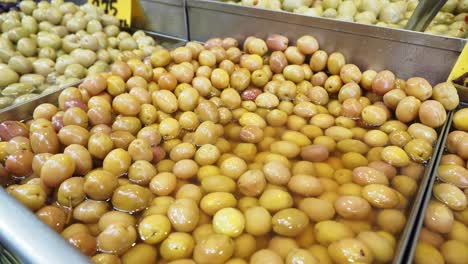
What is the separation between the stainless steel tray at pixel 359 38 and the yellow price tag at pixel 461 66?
28mm

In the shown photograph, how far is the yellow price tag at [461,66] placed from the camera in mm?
1697

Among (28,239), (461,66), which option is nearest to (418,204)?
(461,66)

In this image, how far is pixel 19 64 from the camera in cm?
223

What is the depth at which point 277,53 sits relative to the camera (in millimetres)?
2127

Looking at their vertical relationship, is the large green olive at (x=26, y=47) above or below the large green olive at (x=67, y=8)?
below

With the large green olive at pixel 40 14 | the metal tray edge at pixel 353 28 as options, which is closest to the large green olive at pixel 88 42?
the large green olive at pixel 40 14

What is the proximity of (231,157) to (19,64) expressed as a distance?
170 cm

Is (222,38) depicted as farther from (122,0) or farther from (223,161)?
(223,161)

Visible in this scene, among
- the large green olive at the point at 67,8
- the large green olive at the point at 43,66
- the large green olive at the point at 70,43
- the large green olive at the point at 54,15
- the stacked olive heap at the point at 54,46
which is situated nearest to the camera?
the stacked olive heap at the point at 54,46

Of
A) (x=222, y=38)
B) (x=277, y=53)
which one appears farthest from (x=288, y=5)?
(x=277, y=53)

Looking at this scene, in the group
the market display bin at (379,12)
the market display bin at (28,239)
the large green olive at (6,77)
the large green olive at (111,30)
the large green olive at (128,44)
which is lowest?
the large green olive at (6,77)

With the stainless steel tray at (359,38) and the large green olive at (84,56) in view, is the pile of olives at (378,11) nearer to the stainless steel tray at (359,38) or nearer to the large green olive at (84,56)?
the stainless steel tray at (359,38)

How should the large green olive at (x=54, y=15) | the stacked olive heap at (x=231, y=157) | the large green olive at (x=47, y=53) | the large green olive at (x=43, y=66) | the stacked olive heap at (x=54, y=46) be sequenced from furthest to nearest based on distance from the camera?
the large green olive at (x=54, y=15), the large green olive at (x=47, y=53), the large green olive at (x=43, y=66), the stacked olive heap at (x=54, y=46), the stacked olive heap at (x=231, y=157)

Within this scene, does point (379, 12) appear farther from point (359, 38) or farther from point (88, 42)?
point (88, 42)
